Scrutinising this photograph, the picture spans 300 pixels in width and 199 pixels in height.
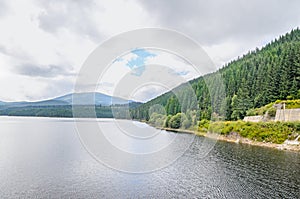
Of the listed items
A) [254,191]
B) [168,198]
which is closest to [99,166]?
[168,198]

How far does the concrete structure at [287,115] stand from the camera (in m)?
52.7

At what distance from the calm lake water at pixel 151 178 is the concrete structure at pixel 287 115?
15.3 meters

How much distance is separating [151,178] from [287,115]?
131 ft

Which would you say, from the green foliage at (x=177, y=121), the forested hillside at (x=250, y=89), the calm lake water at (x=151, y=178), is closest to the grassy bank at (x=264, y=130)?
the calm lake water at (x=151, y=178)

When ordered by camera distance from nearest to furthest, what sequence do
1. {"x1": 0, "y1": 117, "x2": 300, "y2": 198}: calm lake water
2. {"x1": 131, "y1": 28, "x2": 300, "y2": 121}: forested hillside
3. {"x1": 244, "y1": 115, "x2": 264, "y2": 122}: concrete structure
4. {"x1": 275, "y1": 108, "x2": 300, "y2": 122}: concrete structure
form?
1. {"x1": 0, "y1": 117, "x2": 300, "y2": 198}: calm lake water
2. {"x1": 275, "y1": 108, "x2": 300, "y2": 122}: concrete structure
3. {"x1": 244, "y1": 115, "x2": 264, "y2": 122}: concrete structure
4. {"x1": 131, "y1": 28, "x2": 300, "y2": 121}: forested hillside

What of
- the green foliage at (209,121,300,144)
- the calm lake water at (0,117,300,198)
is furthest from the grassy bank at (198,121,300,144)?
the calm lake water at (0,117,300,198)

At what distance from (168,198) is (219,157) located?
835 inches

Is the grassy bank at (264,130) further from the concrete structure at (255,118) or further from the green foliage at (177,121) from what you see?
the green foliage at (177,121)

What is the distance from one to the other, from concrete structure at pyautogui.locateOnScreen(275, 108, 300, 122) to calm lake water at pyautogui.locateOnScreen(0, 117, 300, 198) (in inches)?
602

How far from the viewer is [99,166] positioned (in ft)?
106

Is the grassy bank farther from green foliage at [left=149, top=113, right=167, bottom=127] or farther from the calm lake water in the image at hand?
green foliage at [left=149, top=113, right=167, bottom=127]

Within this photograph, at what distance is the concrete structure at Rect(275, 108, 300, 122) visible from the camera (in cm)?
5272

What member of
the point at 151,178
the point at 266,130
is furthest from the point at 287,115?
the point at 151,178

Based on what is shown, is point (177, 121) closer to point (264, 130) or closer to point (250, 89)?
point (250, 89)
